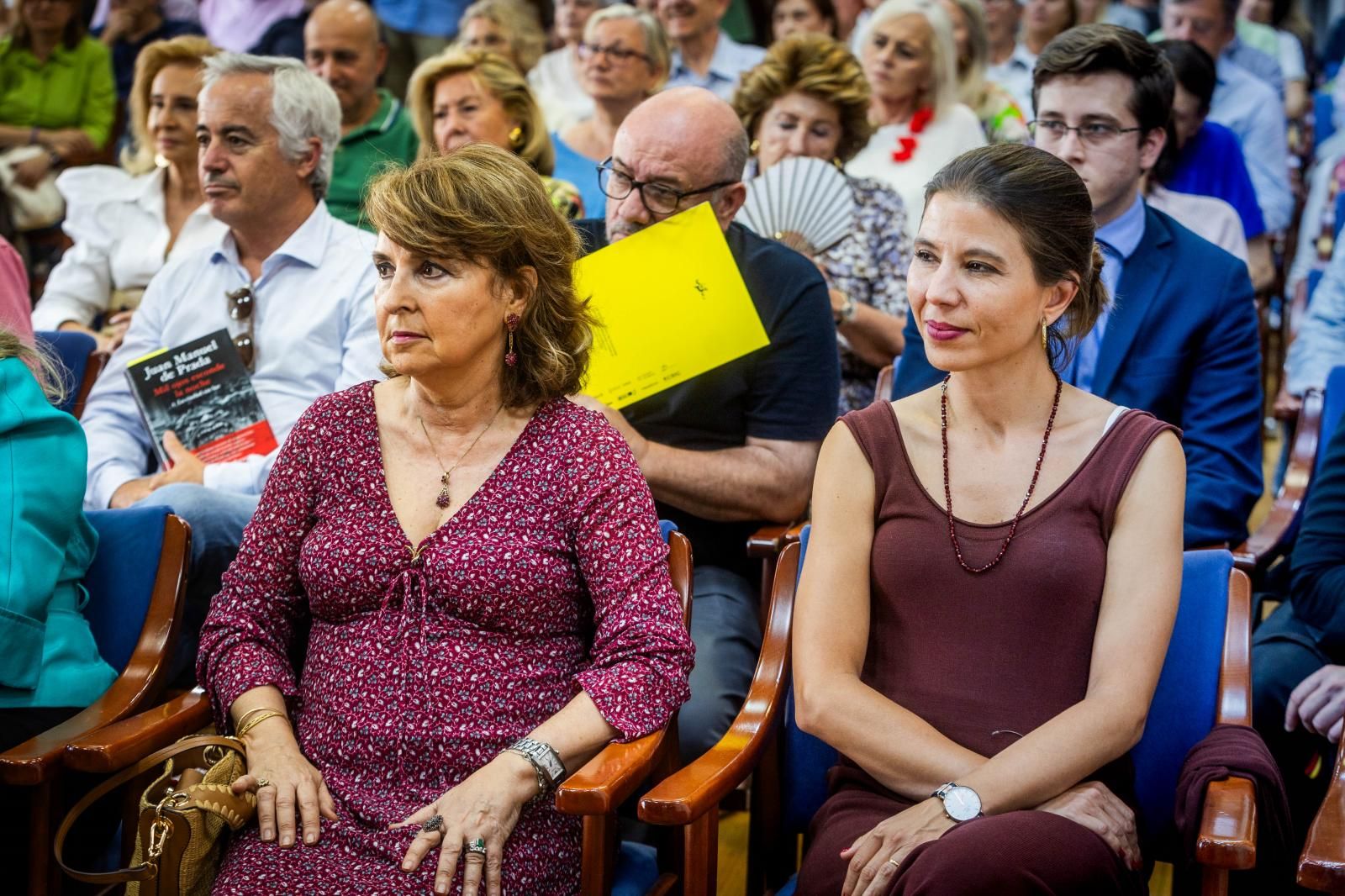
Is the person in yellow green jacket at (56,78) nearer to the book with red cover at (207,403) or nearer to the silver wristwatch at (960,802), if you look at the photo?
the book with red cover at (207,403)

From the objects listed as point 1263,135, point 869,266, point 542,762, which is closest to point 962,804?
point 542,762

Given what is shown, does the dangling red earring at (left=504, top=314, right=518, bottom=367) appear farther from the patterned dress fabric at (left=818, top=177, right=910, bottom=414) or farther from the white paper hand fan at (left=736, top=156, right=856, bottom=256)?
the patterned dress fabric at (left=818, top=177, right=910, bottom=414)

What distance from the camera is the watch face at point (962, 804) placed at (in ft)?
5.39

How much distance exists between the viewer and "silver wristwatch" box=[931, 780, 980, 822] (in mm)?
1644

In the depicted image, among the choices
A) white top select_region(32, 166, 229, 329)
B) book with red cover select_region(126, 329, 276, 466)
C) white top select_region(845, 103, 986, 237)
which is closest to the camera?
book with red cover select_region(126, 329, 276, 466)

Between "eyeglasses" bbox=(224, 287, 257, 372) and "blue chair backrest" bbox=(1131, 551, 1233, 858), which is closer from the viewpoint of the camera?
"blue chair backrest" bbox=(1131, 551, 1233, 858)

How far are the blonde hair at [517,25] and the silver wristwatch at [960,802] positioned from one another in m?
4.36

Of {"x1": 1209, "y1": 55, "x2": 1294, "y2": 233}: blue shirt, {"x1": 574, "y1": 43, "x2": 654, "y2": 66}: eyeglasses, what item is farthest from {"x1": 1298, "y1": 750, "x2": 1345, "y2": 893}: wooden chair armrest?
{"x1": 1209, "y1": 55, "x2": 1294, "y2": 233}: blue shirt

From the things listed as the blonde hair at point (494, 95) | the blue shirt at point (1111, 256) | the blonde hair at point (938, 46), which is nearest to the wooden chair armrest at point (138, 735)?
the blue shirt at point (1111, 256)

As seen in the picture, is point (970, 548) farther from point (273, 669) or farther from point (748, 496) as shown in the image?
point (273, 669)

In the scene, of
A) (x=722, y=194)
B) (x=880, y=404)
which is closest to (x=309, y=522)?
Result: (x=880, y=404)

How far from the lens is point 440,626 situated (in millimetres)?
1851

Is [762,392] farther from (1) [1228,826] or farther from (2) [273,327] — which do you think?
(1) [1228,826]

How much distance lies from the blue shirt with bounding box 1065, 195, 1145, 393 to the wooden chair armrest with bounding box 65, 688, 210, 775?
1.63 metres
